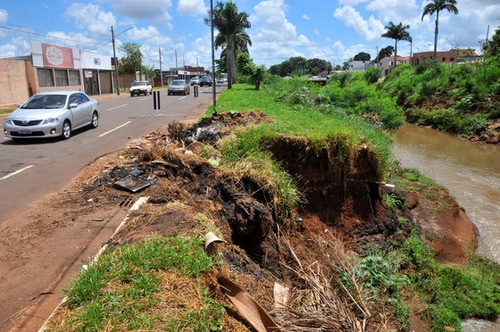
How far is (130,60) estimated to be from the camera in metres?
65.7

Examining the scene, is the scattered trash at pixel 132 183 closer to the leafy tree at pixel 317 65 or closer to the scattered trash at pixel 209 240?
the scattered trash at pixel 209 240

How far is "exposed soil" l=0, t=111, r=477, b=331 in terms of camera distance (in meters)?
4.93

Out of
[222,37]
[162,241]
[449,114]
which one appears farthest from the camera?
[222,37]

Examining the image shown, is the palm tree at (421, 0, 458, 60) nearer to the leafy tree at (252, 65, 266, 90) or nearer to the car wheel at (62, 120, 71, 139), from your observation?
the leafy tree at (252, 65, 266, 90)

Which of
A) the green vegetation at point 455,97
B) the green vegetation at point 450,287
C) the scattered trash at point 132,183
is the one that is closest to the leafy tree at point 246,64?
the green vegetation at point 455,97

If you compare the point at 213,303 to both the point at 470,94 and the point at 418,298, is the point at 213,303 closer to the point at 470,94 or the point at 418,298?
the point at 418,298

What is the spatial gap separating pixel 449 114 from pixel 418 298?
81.9 feet

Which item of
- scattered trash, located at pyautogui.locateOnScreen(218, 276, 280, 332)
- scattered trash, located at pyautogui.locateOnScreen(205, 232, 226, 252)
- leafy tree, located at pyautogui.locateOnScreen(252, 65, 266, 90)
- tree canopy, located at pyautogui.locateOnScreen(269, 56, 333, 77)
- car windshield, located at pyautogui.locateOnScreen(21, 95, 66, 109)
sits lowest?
scattered trash, located at pyautogui.locateOnScreen(218, 276, 280, 332)

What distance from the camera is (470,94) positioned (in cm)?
2948

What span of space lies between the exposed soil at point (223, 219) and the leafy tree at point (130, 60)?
58.2 meters

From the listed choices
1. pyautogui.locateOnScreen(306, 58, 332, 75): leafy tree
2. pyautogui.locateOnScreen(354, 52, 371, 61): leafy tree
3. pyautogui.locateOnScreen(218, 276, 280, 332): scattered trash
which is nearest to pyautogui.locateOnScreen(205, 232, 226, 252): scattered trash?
pyautogui.locateOnScreen(218, 276, 280, 332): scattered trash

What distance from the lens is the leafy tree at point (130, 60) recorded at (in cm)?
6544

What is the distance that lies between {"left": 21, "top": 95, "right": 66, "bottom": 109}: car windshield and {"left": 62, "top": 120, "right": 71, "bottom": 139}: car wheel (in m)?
0.67

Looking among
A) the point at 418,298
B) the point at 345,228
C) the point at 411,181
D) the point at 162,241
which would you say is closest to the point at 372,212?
the point at 345,228
